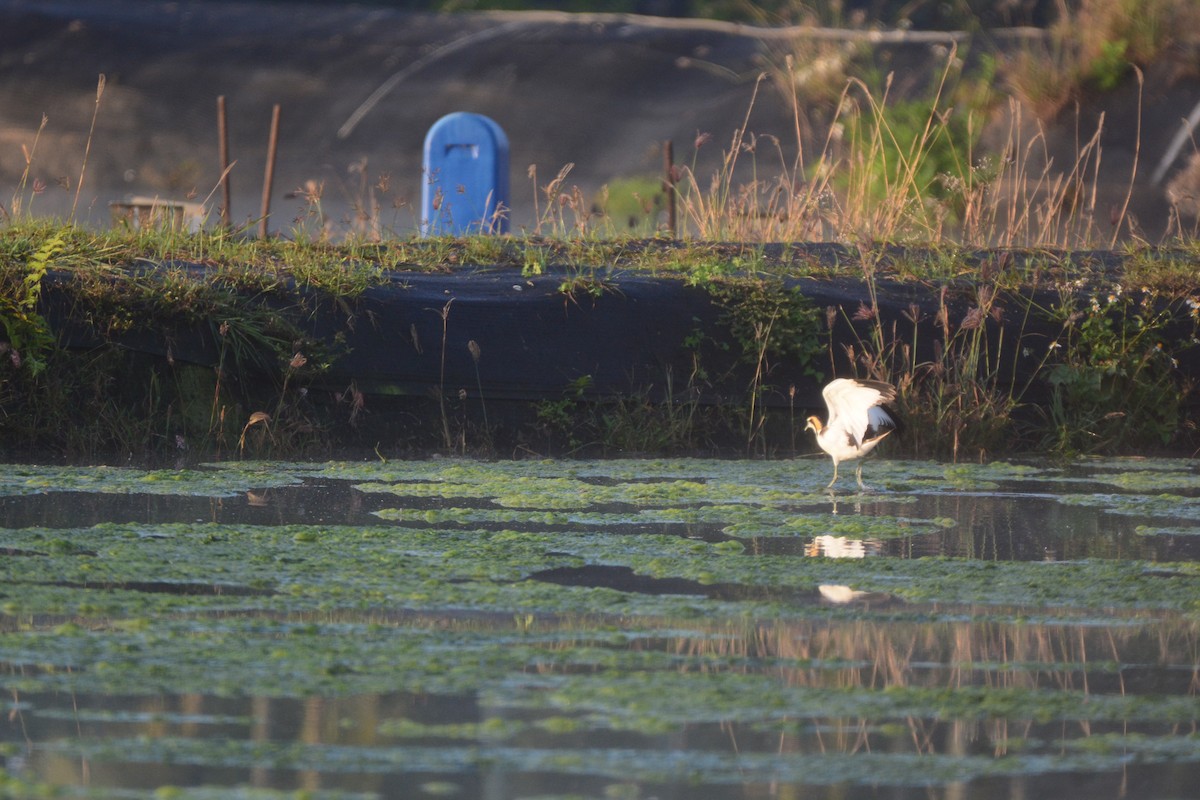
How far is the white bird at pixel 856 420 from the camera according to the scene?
6.11 m

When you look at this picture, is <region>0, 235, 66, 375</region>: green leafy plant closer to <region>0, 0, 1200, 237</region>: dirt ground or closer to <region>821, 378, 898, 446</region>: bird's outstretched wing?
<region>821, 378, 898, 446</region>: bird's outstretched wing

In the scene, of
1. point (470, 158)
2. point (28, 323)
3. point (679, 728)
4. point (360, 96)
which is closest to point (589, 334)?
point (28, 323)

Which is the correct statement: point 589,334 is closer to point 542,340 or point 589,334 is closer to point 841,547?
point 542,340

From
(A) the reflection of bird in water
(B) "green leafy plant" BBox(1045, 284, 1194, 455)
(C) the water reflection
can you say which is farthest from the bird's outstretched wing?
(C) the water reflection

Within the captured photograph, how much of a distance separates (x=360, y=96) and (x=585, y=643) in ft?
46.2

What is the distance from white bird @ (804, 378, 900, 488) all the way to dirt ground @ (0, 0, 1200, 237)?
9533 mm

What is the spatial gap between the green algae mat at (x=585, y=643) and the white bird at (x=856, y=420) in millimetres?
252

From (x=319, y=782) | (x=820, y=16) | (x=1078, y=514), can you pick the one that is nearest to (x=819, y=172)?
(x=1078, y=514)

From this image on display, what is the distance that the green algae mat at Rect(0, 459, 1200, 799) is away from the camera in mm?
2850

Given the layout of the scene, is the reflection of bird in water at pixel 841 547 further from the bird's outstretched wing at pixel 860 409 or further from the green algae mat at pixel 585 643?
the bird's outstretched wing at pixel 860 409

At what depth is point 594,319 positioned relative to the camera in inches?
293

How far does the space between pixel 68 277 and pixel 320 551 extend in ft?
9.48

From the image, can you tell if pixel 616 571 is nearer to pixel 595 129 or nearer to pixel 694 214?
pixel 694 214

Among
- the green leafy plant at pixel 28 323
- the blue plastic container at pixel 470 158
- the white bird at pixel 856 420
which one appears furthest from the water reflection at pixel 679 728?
the blue plastic container at pixel 470 158
